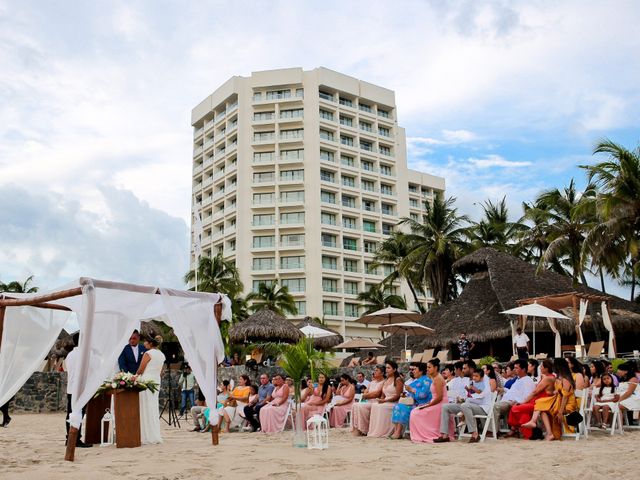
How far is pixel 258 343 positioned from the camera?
24297mm

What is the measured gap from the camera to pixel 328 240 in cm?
5794

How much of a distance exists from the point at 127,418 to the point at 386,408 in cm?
429

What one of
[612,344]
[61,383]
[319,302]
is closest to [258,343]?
[61,383]

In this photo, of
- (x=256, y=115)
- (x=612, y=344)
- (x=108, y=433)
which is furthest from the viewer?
(x=256, y=115)

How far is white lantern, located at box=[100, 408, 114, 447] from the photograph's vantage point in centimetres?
880

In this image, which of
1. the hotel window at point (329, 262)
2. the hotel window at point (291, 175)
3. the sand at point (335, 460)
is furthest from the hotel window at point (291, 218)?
the sand at point (335, 460)

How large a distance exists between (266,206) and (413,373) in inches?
1912

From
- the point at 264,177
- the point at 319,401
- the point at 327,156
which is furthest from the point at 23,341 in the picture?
the point at 327,156

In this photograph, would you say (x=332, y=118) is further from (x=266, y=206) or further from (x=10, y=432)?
(x=10, y=432)

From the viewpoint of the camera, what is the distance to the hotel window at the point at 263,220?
190ft

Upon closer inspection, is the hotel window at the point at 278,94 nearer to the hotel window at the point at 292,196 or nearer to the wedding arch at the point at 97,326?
the hotel window at the point at 292,196

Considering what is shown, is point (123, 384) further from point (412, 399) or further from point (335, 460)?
point (412, 399)

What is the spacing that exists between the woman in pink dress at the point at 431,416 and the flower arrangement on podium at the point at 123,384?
413 centimetres

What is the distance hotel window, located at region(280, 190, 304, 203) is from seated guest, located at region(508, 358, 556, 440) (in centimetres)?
4920
